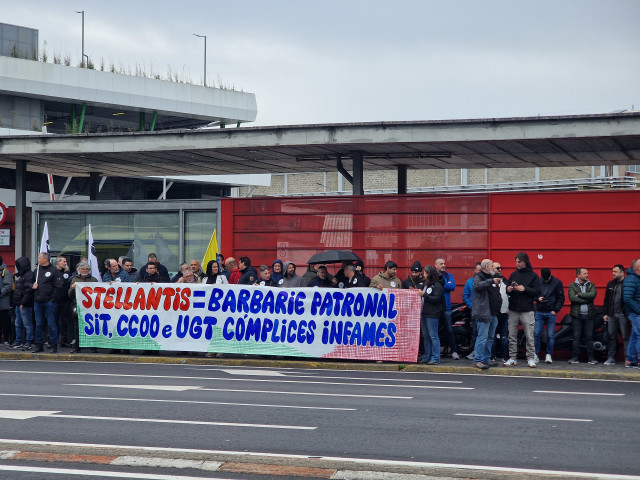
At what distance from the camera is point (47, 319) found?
63.0 ft

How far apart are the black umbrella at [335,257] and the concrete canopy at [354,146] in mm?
2617

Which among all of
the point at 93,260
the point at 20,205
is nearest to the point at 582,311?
the point at 93,260

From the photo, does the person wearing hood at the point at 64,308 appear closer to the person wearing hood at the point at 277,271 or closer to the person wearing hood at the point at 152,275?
the person wearing hood at the point at 152,275

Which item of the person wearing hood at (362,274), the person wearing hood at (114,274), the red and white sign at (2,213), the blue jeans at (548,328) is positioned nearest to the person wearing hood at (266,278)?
the person wearing hood at (362,274)

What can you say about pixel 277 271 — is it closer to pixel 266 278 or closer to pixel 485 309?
pixel 266 278

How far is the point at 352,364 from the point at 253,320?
221 cm

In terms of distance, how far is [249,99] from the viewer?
5366 cm

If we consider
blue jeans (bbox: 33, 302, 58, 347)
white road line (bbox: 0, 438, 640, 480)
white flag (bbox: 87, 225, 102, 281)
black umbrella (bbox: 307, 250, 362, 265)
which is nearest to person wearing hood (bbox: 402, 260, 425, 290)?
black umbrella (bbox: 307, 250, 362, 265)

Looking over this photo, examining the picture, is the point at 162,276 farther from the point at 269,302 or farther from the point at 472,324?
the point at 472,324

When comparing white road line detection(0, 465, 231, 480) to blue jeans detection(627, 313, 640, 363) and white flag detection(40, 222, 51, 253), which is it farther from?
white flag detection(40, 222, 51, 253)

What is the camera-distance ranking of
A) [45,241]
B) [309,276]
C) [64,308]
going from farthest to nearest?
[45,241], [64,308], [309,276]

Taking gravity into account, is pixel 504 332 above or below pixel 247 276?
below

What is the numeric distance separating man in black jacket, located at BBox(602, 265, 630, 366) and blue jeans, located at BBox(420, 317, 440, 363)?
3014 mm

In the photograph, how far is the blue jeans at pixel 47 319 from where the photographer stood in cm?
1909
